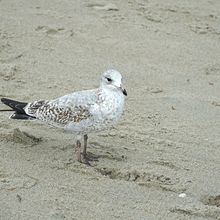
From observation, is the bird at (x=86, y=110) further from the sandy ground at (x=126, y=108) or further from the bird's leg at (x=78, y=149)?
the sandy ground at (x=126, y=108)

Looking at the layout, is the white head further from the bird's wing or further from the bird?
the bird's wing

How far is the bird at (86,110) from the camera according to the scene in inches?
189

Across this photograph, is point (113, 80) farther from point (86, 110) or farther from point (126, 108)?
point (126, 108)

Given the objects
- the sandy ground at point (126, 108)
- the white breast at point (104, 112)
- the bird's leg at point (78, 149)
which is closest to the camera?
the sandy ground at point (126, 108)

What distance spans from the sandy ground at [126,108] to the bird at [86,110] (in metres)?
0.31

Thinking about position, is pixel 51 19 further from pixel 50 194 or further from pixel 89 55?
pixel 50 194

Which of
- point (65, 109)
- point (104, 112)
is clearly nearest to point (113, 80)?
point (104, 112)

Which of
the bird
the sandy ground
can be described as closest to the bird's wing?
the bird

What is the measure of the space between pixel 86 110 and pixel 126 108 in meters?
1.28

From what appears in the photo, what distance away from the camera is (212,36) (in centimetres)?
782

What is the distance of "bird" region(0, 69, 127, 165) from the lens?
4801 millimetres

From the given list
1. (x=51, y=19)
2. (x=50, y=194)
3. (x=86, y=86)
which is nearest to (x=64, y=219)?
(x=50, y=194)

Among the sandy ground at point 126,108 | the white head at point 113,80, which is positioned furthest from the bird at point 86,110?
the sandy ground at point 126,108

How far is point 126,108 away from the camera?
6.09 m
